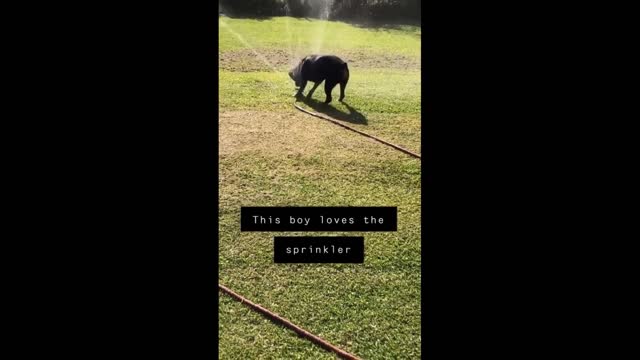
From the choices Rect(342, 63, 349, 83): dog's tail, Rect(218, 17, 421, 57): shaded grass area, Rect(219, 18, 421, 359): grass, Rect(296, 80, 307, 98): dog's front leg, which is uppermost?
Rect(218, 17, 421, 57): shaded grass area

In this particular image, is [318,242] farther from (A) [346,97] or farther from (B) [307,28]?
(A) [346,97]

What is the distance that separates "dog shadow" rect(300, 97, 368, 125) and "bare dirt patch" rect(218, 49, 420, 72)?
1.01 ft

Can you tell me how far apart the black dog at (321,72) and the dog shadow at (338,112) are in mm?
106

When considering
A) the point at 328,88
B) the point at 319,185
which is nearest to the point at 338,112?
the point at 328,88

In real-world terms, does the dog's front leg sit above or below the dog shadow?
above

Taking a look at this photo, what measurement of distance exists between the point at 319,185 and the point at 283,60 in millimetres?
1105

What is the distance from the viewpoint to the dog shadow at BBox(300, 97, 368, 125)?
3.60 meters

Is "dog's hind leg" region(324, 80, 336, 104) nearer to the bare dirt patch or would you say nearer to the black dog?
the black dog

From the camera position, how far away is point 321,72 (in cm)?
357

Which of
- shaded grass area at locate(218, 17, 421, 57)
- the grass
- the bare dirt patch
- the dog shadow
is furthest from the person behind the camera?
the dog shadow

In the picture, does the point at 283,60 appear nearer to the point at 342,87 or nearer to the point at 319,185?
the point at 342,87

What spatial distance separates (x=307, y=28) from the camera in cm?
281

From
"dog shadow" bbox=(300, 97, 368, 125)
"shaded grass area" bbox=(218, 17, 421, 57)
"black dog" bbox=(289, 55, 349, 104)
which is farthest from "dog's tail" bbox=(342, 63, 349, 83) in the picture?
"shaded grass area" bbox=(218, 17, 421, 57)
